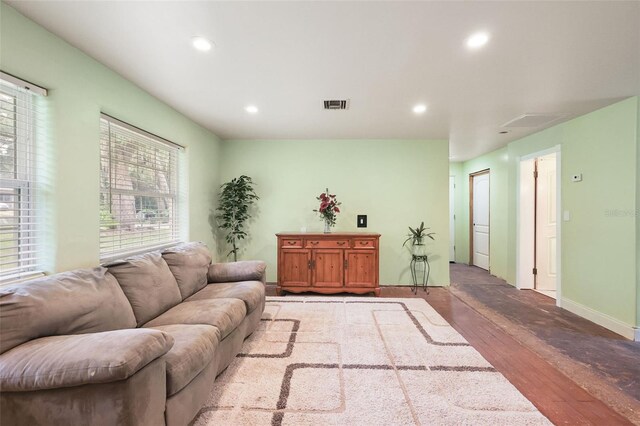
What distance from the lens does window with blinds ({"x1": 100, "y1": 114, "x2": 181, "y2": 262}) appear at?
238 cm

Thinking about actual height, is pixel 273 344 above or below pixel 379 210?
below

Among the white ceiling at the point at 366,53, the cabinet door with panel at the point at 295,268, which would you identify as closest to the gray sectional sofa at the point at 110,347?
the white ceiling at the point at 366,53

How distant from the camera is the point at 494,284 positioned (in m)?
4.62

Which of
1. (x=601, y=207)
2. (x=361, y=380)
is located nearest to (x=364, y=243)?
(x=361, y=380)

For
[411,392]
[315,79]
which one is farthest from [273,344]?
[315,79]

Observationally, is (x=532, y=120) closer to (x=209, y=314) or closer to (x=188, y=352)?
→ (x=209, y=314)

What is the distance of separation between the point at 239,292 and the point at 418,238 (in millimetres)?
2863

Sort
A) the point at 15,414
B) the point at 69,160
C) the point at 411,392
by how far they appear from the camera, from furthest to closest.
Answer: the point at 69,160
the point at 411,392
the point at 15,414

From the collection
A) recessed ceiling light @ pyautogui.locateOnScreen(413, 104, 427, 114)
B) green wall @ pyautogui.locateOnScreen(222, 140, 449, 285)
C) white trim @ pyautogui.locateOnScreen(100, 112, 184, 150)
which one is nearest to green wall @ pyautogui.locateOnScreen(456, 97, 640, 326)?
green wall @ pyautogui.locateOnScreen(222, 140, 449, 285)

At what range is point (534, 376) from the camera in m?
2.03

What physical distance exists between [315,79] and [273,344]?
2352 millimetres

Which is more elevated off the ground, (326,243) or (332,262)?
(326,243)

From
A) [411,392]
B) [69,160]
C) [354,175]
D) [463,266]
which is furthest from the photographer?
[463,266]

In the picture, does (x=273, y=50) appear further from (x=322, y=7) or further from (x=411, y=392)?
(x=411, y=392)
